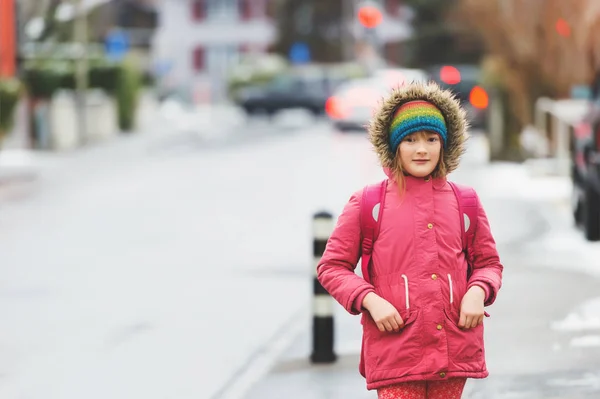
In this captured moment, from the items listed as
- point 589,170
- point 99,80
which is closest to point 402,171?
point 589,170

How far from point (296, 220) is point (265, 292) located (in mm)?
5293

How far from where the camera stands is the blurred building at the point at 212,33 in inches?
3216

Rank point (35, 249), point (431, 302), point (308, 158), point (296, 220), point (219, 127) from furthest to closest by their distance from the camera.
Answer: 1. point (219, 127)
2. point (308, 158)
3. point (296, 220)
4. point (35, 249)
5. point (431, 302)

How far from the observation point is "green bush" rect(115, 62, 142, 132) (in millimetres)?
36562

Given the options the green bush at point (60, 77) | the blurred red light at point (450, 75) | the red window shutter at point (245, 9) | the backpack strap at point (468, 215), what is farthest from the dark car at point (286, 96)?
the backpack strap at point (468, 215)

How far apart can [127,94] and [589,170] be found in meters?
24.3

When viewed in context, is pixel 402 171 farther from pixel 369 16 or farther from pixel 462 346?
pixel 369 16

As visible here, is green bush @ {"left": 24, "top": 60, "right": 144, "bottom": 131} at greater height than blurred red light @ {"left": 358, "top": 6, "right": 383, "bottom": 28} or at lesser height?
lesser

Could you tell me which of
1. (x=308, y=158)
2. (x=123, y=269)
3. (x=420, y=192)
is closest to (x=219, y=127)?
(x=308, y=158)

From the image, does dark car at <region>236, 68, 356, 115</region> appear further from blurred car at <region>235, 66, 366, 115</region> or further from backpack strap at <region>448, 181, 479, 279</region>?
backpack strap at <region>448, 181, 479, 279</region>

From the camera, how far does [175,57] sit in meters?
82.2

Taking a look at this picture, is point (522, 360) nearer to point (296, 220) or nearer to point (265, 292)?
point (265, 292)

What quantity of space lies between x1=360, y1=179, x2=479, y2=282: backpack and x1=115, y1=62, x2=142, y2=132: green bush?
3193cm

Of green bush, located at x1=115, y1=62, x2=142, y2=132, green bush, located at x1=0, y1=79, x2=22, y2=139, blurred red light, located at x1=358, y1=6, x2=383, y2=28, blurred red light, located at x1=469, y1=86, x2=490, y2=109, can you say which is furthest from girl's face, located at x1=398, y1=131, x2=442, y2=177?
blurred red light, located at x1=358, y1=6, x2=383, y2=28
